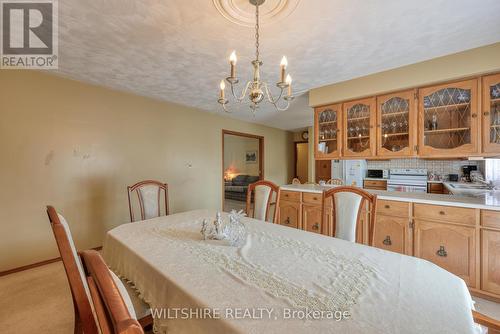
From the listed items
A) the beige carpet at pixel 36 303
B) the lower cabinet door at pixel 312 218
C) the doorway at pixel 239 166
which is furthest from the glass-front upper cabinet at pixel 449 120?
the doorway at pixel 239 166

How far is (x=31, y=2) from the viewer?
1.54 m

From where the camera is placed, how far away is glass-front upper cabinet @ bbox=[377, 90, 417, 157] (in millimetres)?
2582

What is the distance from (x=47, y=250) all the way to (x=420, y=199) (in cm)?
415

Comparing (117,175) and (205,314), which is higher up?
(117,175)

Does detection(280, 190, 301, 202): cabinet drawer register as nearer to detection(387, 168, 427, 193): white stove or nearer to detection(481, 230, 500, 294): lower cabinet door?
detection(481, 230, 500, 294): lower cabinet door

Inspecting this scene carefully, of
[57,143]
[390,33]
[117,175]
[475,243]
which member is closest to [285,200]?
[475,243]

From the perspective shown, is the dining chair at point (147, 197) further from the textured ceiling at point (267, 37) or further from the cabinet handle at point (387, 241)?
the cabinet handle at point (387, 241)

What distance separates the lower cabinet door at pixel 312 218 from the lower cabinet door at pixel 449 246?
99cm

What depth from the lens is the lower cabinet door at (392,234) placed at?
7.23 feet

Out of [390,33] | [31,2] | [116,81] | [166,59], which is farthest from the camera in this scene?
[116,81]

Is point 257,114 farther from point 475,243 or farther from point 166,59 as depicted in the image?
point 475,243

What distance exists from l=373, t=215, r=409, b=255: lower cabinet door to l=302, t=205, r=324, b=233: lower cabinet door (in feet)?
2.15

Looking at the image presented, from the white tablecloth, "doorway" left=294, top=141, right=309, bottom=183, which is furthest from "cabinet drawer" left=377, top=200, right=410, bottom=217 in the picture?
"doorway" left=294, top=141, right=309, bottom=183

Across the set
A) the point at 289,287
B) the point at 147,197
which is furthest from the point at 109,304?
the point at 147,197
